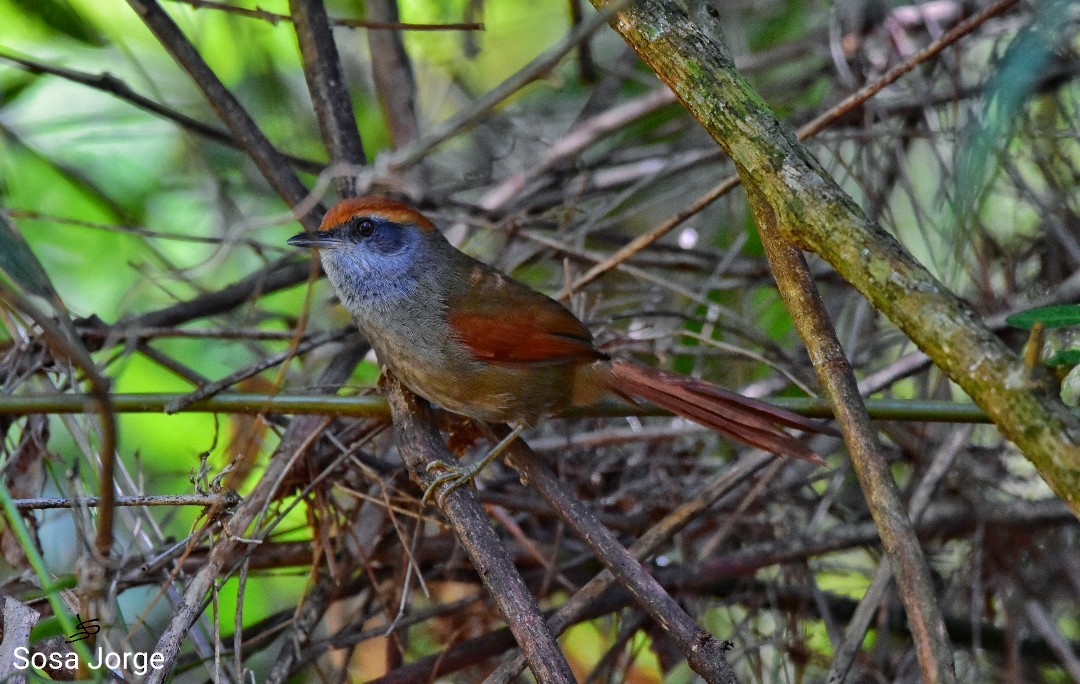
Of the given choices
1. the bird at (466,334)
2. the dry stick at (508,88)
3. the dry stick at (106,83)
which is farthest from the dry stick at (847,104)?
the dry stick at (106,83)

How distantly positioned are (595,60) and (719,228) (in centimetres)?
130

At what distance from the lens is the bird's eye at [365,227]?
130 inches

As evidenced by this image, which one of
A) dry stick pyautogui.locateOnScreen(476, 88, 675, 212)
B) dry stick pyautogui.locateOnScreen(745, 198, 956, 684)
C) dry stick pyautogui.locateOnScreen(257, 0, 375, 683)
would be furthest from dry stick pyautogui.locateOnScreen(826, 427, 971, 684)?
dry stick pyautogui.locateOnScreen(476, 88, 675, 212)

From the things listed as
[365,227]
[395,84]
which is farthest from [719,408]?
[395,84]

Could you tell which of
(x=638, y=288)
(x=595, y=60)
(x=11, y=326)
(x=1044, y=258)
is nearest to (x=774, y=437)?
(x=638, y=288)

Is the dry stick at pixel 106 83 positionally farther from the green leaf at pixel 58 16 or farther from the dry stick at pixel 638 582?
the dry stick at pixel 638 582

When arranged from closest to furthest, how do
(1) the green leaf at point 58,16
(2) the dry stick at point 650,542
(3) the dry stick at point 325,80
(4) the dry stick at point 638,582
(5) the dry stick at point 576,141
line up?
1. (4) the dry stick at point 638,582
2. (2) the dry stick at point 650,542
3. (3) the dry stick at point 325,80
4. (1) the green leaf at point 58,16
5. (5) the dry stick at point 576,141

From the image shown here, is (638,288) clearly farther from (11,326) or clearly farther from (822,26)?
(11,326)

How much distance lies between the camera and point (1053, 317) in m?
1.93

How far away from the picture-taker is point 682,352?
12.5 ft

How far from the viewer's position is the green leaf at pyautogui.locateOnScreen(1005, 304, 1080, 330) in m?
1.91

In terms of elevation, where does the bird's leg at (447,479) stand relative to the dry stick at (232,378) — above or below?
below

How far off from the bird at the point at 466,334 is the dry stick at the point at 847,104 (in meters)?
0.24

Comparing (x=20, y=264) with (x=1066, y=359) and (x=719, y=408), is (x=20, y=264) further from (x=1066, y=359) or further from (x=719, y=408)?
(x=1066, y=359)
